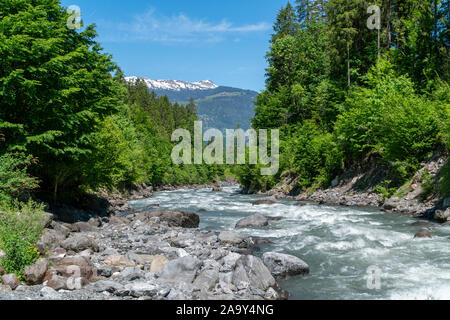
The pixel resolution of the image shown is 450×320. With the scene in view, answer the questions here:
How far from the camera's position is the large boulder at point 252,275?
305 inches

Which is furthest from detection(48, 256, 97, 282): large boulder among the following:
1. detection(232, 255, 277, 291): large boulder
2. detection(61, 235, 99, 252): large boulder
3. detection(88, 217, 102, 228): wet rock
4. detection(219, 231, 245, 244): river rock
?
→ detection(88, 217, 102, 228): wet rock

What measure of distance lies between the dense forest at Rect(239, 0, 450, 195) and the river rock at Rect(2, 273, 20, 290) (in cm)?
1855

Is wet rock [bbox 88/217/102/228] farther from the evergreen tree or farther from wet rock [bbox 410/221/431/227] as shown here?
the evergreen tree

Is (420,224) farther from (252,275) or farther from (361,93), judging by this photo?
(361,93)

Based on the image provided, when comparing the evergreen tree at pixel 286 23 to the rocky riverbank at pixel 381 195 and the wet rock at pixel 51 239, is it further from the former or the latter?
the wet rock at pixel 51 239

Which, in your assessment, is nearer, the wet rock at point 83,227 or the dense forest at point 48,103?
the dense forest at point 48,103

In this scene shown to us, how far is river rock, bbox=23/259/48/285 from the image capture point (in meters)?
6.99

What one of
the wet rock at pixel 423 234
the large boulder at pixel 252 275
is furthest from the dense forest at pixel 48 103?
the wet rock at pixel 423 234

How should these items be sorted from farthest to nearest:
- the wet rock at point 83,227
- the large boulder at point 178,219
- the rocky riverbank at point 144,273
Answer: the large boulder at point 178,219 → the wet rock at point 83,227 → the rocky riverbank at point 144,273

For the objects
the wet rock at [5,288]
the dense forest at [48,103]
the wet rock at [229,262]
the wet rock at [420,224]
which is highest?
the dense forest at [48,103]

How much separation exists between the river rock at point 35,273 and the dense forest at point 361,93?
18.1 m

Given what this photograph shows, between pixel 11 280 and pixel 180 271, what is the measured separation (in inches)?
141

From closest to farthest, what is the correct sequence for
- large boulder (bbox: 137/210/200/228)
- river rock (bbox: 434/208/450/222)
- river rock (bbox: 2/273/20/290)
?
river rock (bbox: 2/273/20/290), river rock (bbox: 434/208/450/222), large boulder (bbox: 137/210/200/228)
